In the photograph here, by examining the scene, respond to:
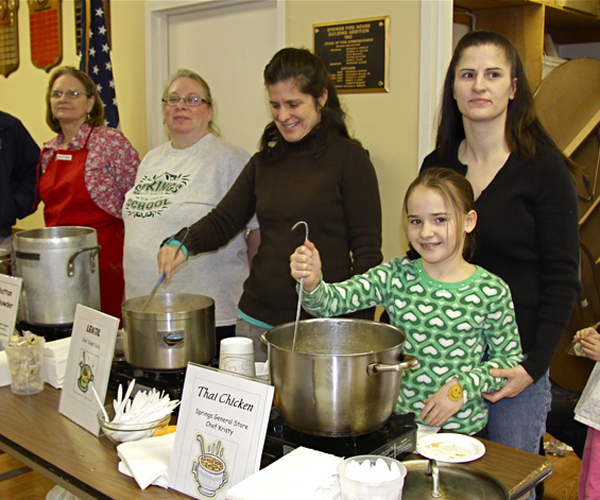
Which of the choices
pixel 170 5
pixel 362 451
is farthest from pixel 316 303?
pixel 170 5

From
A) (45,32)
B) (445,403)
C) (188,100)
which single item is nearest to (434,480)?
(445,403)

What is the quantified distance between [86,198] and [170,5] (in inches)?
52.0

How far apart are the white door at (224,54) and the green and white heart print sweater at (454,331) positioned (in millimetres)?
2024

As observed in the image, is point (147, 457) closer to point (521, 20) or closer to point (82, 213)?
point (82, 213)

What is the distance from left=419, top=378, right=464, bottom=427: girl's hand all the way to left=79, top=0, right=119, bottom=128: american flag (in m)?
2.99

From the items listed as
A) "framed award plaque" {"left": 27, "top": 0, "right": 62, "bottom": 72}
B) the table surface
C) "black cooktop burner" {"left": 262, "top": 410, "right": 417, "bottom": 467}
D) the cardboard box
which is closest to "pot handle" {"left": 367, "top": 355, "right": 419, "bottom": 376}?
"black cooktop burner" {"left": 262, "top": 410, "right": 417, "bottom": 467}

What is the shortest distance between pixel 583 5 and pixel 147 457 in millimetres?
3534

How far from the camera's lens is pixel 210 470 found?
4.15 ft

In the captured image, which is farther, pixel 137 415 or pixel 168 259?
pixel 168 259

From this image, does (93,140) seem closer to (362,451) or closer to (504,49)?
(504,49)

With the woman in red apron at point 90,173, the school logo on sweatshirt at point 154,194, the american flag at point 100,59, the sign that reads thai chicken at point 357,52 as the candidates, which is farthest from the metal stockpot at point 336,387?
the american flag at point 100,59

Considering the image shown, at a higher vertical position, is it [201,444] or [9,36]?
[9,36]

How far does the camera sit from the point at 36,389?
1.84 meters

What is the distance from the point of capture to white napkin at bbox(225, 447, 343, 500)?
3.76ft
